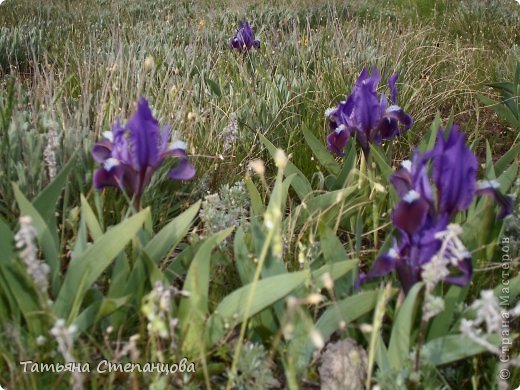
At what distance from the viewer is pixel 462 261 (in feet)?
4.93

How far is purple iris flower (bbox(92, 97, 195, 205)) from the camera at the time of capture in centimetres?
171

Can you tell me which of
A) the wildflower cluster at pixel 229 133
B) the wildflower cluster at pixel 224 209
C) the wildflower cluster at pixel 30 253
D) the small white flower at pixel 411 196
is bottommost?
Answer: the wildflower cluster at pixel 224 209

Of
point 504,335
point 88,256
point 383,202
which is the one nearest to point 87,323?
point 88,256

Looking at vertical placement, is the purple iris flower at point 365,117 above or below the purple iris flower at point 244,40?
below

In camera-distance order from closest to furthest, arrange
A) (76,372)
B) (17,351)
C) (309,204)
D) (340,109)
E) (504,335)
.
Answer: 1. (76,372)
2. (17,351)
3. (504,335)
4. (309,204)
5. (340,109)

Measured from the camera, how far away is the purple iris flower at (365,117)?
91.7 inches

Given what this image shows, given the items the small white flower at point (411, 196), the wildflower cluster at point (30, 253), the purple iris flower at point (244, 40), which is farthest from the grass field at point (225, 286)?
the purple iris flower at point (244, 40)

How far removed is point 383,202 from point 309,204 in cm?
31

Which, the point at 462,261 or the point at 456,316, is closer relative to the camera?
the point at 462,261

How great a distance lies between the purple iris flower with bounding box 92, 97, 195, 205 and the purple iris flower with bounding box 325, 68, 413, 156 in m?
0.79

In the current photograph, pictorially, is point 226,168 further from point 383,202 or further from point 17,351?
point 17,351

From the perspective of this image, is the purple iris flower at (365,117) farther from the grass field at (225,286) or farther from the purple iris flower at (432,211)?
the purple iris flower at (432,211)

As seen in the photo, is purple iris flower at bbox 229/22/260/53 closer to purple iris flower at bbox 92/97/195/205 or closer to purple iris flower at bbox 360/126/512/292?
purple iris flower at bbox 92/97/195/205

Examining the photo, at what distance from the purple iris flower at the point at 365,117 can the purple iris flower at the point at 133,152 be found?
786 millimetres
